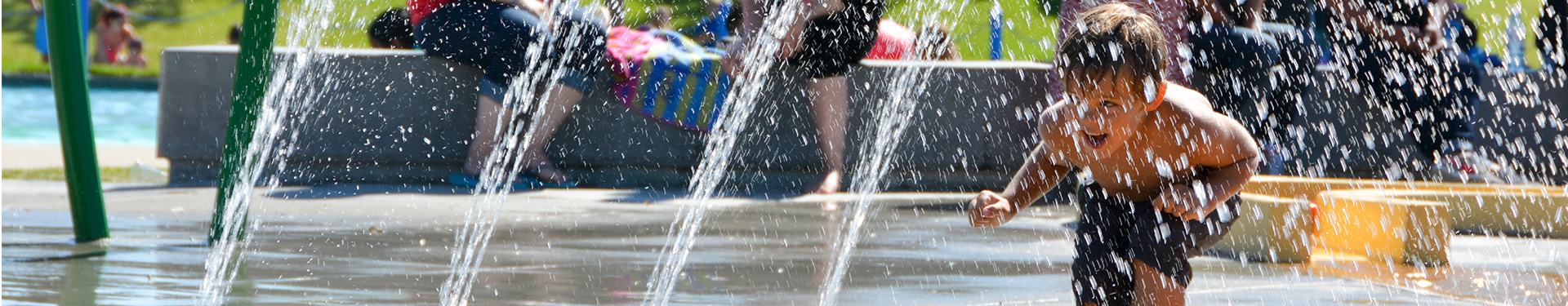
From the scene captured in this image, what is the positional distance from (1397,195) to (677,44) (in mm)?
3339

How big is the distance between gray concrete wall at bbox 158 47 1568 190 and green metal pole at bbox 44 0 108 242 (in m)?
2.40

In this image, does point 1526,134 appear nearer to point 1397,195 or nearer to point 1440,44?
point 1440,44

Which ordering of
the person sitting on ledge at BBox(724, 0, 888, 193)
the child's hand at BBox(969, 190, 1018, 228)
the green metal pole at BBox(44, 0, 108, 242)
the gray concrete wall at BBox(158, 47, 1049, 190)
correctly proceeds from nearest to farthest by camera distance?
the child's hand at BBox(969, 190, 1018, 228), the green metal pole at BBox(44, 0, 108, 242), the person sitting on ledge at BBox(724, 0, 888, 193), the gray concrete wall at BBox(158, 47, 1049, 190)

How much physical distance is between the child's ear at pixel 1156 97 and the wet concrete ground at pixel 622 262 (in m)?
0.67

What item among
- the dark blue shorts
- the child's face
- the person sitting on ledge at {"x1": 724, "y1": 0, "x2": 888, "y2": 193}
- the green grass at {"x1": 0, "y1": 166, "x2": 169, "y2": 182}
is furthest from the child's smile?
the green grass at {"x1": 0, "y1": 166, "x2": 169, "y2": 182}

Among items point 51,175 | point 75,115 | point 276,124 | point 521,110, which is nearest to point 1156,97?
point 75,115

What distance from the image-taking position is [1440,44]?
6.93 metres

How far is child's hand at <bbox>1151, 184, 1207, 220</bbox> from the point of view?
2.83 meters

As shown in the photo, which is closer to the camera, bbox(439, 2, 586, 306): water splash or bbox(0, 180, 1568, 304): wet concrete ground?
bbox(0, 180, 1568, 304): wet concrete ground

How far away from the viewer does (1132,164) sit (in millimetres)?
3109

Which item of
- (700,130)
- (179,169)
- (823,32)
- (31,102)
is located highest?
(823,32)

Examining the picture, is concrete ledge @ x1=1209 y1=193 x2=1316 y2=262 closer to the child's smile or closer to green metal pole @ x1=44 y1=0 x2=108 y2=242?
the child's smile

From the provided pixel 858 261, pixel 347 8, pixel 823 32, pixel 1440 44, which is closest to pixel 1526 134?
pixel 1440 44

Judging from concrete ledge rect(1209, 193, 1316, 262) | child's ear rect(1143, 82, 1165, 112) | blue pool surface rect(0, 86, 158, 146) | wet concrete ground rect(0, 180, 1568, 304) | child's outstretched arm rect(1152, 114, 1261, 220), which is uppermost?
child's ear rect(1143, 82, 1165, 112)
